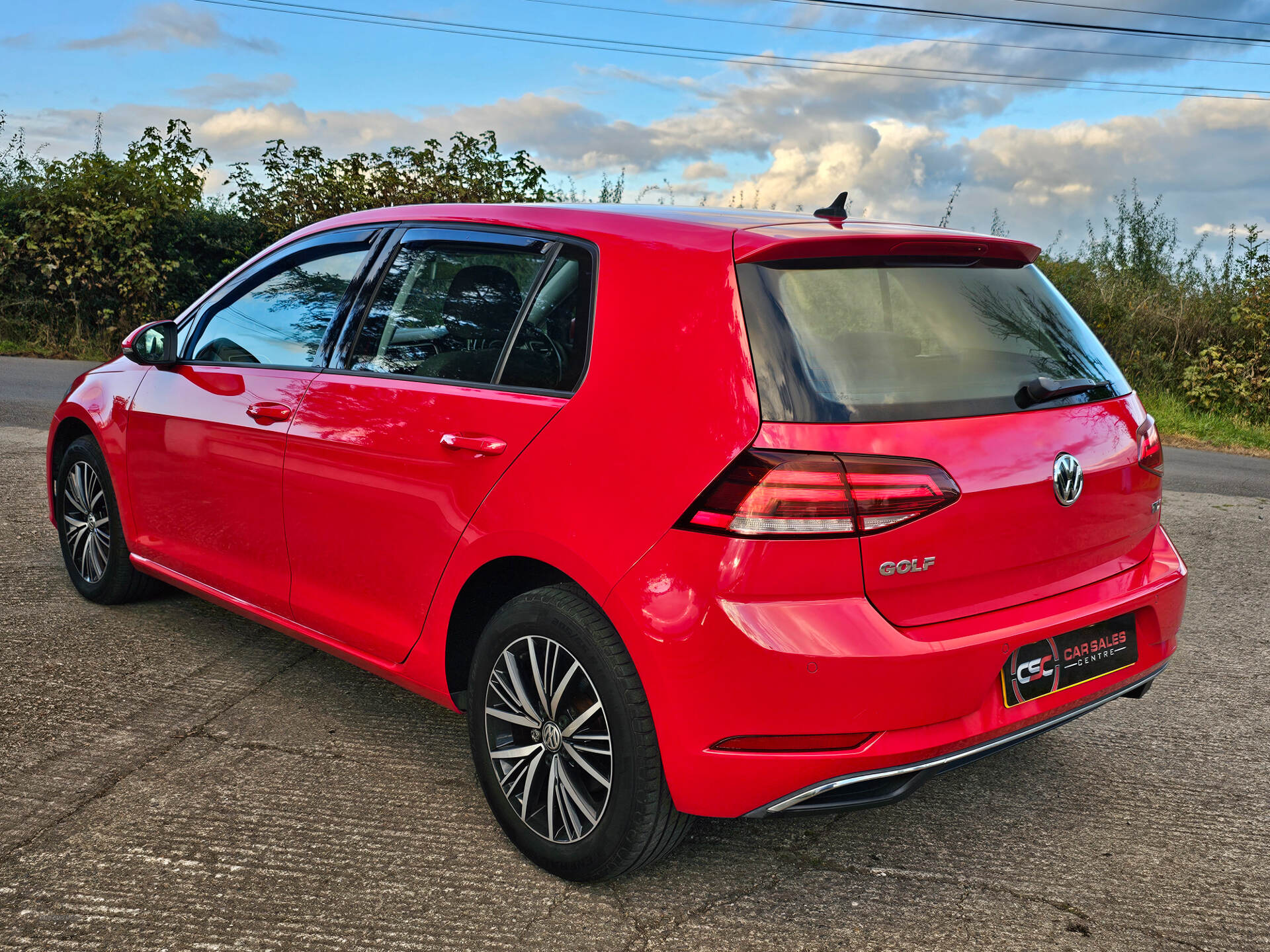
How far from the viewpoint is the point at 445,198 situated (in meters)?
15.9

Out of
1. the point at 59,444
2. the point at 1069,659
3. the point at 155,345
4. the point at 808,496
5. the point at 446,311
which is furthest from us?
the point at 59,444

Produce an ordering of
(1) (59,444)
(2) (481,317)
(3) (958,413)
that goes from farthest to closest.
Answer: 1. (1) (59,444)
2. (2) (481,317)
3. (3) (958,413)

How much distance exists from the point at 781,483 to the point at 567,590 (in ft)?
2.16

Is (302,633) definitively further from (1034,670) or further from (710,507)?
(1034,670)

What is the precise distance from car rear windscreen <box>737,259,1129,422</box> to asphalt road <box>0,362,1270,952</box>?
1254 mm

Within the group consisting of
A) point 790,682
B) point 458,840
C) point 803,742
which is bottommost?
point 458,840

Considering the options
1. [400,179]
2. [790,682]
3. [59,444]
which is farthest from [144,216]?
[790,682]

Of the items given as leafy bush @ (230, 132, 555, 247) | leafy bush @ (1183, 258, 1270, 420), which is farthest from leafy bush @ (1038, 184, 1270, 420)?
leafy bush @ (230, 132, 555, 247)

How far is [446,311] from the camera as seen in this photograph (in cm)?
333

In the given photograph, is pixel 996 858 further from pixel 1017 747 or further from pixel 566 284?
pixel 566 284

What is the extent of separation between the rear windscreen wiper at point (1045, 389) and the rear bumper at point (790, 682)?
1.84ft

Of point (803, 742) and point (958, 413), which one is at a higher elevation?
point (958, 413)

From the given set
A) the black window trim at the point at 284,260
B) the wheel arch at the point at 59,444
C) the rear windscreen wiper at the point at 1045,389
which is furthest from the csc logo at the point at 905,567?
the wheel arch at the point at 59,444

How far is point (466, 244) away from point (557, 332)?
1.99ft
